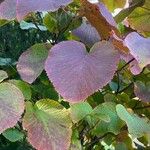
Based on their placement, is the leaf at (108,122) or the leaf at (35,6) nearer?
the leaf at (35,6)

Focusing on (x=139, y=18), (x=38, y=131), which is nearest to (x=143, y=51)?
(x=38, y=131)

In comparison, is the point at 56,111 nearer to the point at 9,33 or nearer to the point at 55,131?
the point at 55,131

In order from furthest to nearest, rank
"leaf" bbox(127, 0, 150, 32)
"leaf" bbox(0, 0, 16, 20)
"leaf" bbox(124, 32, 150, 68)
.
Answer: "leaf" bbox(127, 0, 150, 32) → "leaf" bbox(0, 0, 16, 20) → "leaf" bbox(124, 32, 150, 68)

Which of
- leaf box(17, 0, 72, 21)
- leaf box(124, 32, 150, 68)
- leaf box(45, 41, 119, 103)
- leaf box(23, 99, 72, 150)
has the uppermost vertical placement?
leaf box(17, 0, 72, 21)

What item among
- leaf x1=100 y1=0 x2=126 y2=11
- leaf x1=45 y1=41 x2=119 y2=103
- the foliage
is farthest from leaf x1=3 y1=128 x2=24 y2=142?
leaf x1=100 y1=0 x2=126 y2=11

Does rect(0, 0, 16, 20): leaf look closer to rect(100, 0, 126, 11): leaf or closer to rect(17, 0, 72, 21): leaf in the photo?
rect(17, 0, 72, 21): leaf

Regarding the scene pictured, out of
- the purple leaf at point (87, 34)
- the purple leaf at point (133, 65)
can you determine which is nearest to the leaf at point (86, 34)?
the purple leaf at point (87, 34)

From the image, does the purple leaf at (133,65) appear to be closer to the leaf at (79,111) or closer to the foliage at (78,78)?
the foliage at (78,78)
